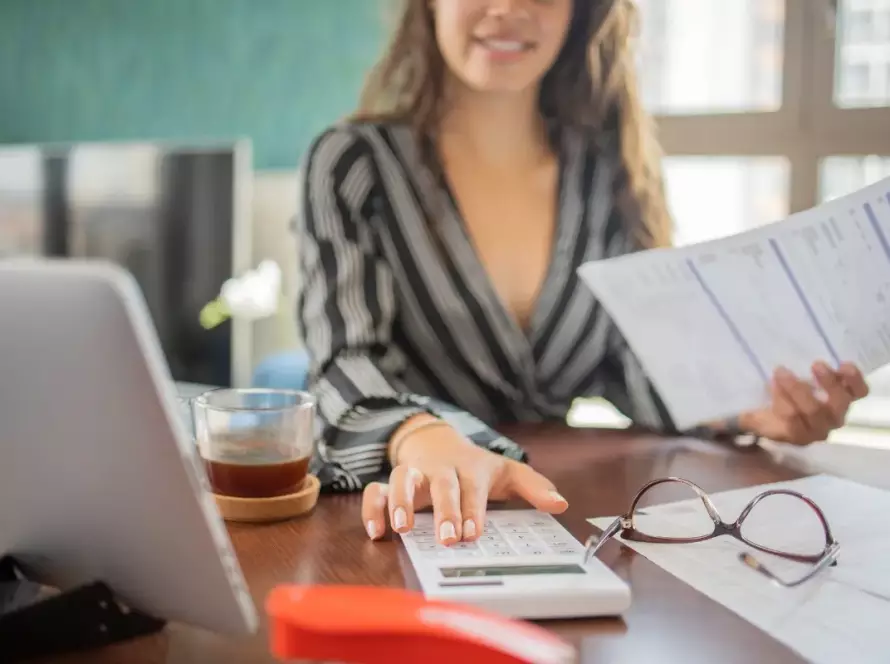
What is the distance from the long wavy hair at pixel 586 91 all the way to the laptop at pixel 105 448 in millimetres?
820

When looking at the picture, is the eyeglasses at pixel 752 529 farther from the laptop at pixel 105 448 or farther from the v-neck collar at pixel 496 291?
the v-neck collar at pixel 496 291

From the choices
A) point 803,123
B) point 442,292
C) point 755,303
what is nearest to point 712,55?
point 803,123

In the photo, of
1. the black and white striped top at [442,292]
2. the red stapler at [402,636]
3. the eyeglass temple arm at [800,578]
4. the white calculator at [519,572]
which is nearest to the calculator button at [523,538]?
the white calculator at [519,572]

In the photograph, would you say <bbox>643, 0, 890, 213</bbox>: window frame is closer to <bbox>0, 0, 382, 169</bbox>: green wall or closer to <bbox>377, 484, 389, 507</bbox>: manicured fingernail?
<bbox>0, 0, 382, 169</bbox>: green wall

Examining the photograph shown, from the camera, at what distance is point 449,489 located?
2.11 feet

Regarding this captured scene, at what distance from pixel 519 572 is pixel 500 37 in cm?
72

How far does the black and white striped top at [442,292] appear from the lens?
1021mm

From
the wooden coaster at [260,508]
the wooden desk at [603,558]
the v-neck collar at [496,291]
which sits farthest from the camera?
the v-neck collar at [496,291]

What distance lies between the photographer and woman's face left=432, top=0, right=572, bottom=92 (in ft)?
3.44

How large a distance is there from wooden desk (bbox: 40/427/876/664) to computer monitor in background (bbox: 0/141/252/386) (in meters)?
1.80

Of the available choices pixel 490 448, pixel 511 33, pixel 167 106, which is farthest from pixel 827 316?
pixel 167 106

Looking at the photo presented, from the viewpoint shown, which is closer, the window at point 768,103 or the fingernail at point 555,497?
the fingernail at point 555,497

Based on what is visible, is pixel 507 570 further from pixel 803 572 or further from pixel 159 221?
pixel 159 221

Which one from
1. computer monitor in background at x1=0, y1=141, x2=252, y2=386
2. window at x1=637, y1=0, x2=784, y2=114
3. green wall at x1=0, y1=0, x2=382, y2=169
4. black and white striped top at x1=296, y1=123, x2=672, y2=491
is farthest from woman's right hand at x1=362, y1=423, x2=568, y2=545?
window at x1=637, y1=0, x2=784, y2=114
